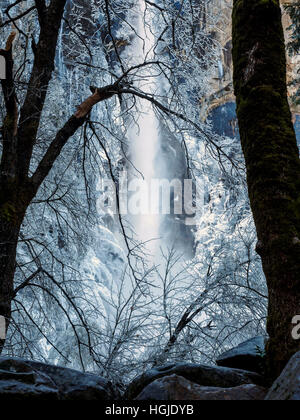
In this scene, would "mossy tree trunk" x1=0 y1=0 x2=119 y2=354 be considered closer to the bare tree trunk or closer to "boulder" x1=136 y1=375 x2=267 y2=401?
the bare tree trunk

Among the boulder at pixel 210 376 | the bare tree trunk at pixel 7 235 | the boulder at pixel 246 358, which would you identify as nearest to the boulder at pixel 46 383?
the boulder at pixel 210 376

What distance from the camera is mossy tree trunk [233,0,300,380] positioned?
1931mm

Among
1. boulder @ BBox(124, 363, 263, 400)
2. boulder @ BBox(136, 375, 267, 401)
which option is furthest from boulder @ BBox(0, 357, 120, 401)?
boulder @ BBox(136, 375, 267, 401)

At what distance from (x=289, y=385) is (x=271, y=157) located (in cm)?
116

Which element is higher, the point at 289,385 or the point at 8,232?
the point at 8,232

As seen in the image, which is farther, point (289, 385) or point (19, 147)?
point (19, 147)

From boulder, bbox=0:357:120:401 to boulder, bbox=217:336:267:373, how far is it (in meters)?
0.77

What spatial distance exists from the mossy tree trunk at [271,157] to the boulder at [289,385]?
0.26 metres

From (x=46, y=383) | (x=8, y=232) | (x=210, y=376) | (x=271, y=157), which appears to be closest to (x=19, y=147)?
(x=8, y=232)

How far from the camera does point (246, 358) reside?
2.46 m

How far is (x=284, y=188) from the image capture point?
210 centimetres

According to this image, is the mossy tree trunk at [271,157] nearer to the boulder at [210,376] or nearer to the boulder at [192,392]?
the boulder at [210,376]

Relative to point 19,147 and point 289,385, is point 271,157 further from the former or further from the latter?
point 19,147
